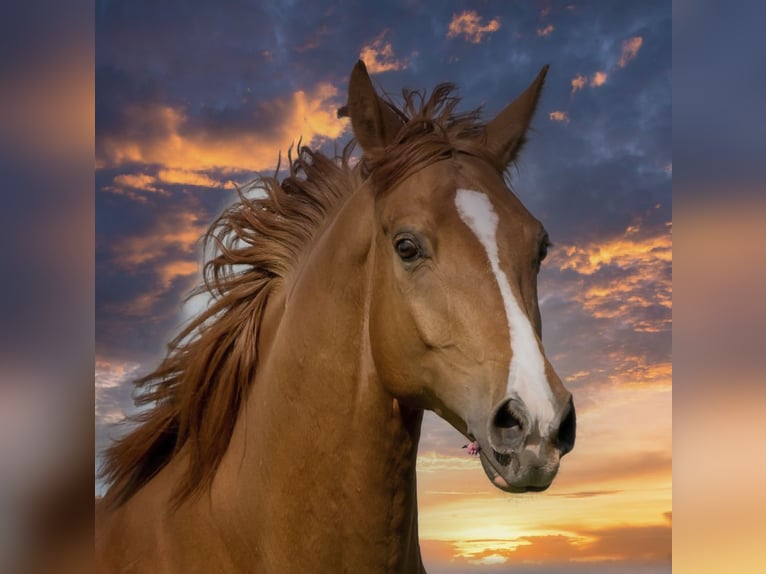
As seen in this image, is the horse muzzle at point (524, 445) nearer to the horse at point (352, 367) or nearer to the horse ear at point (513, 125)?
the horse at point (352, 367)

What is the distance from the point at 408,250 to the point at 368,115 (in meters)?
0.57

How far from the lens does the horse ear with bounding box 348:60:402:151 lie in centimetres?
307

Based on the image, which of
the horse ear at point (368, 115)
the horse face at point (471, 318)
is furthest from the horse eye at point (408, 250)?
the horse ear at point (368, 115)

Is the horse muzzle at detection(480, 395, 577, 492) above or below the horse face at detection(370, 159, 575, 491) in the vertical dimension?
below

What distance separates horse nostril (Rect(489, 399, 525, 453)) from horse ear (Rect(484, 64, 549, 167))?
3.72 ft

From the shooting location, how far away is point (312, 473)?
302cm

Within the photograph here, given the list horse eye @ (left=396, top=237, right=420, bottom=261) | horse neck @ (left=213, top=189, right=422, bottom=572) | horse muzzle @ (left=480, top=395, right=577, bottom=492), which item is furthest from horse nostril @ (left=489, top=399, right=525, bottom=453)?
horse eye @ (left=396, top=237, right=420, bottom=261)

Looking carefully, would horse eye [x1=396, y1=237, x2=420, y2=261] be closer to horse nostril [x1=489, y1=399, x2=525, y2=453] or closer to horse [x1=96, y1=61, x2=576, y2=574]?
horse [x1=96, y1=61, x2=576, y2=574]

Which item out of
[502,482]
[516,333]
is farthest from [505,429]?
[516,333]

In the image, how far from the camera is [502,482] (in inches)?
104

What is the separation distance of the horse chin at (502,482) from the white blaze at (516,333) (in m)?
0.21

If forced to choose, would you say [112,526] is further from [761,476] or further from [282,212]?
[761,476]

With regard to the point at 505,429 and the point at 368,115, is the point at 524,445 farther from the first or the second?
the point at 368,115

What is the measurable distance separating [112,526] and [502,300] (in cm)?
185
